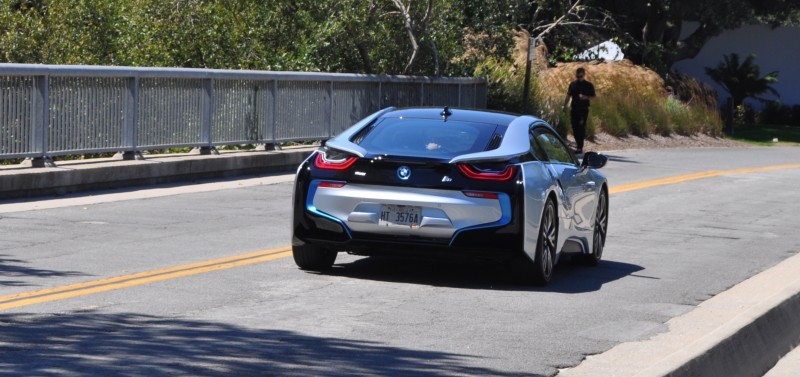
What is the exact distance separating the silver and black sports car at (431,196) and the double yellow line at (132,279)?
696mm

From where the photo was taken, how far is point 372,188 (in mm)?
10031

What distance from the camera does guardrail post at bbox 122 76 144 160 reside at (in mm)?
18000

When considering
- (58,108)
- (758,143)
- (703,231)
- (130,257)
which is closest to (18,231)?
(130,257)

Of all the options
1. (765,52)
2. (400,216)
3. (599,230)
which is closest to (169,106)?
(599,230)

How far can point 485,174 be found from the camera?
10.0 meters

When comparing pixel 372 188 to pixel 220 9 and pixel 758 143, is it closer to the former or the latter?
pixel 220 9

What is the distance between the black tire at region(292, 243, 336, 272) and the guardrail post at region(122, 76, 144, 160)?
786 cm

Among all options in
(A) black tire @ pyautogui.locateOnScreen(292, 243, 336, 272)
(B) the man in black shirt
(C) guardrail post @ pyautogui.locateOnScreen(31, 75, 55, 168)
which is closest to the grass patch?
(B) the man in black shirt

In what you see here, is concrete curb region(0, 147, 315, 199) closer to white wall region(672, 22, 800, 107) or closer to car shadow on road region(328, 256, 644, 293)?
car shadow on road region(328, 256, 644, 293)

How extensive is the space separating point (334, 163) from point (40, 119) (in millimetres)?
7059

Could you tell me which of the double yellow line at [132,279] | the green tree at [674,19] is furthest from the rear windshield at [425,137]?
the green tree at [674,19]

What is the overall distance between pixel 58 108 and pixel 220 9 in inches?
399

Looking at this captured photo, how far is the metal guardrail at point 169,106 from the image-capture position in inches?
632

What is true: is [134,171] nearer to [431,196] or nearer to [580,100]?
[431,196]
